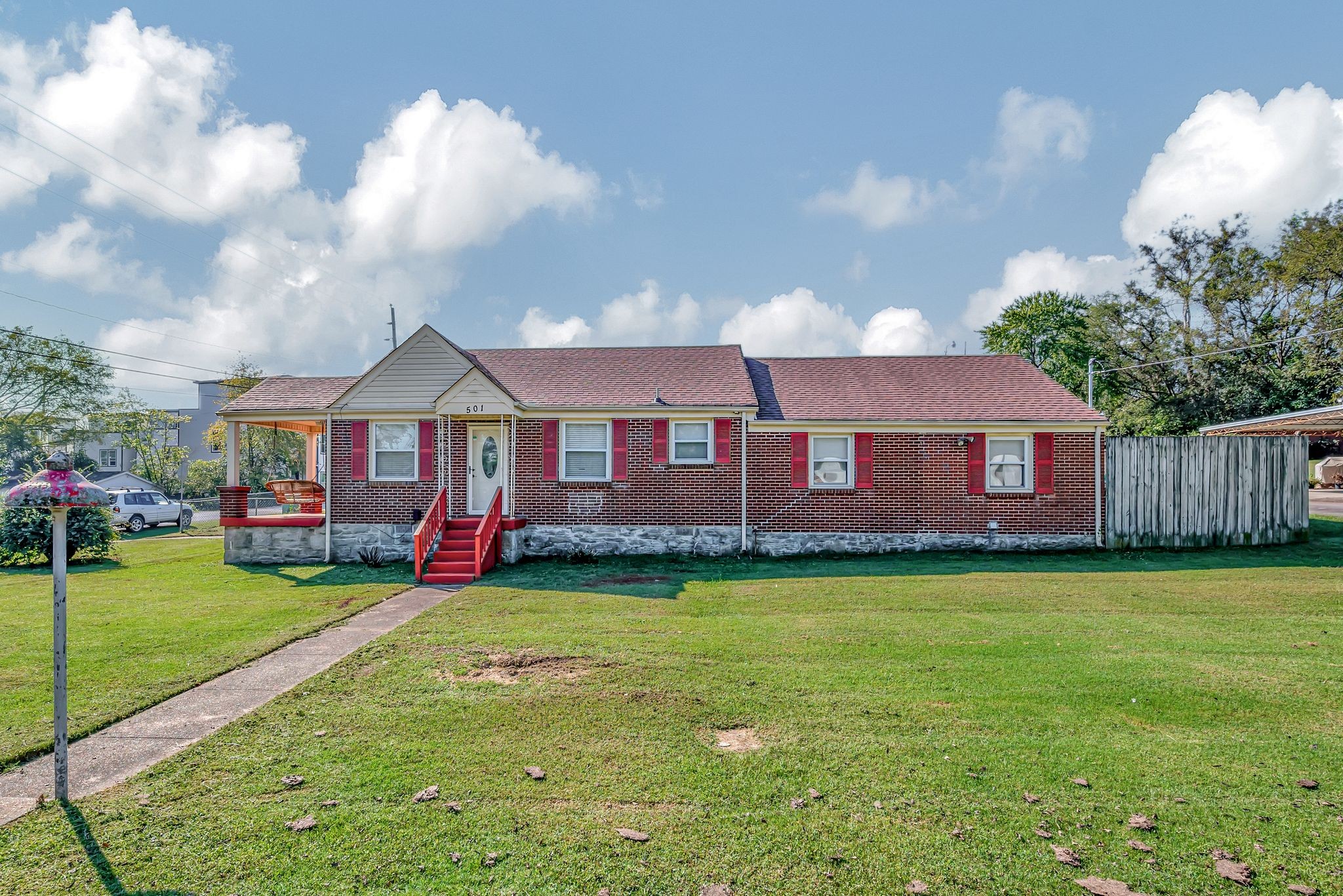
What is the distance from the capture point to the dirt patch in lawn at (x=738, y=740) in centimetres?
458

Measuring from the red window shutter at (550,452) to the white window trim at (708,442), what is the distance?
2.51 meters

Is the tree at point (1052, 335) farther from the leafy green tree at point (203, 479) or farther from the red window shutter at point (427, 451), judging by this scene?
the leafy green tree at point (203, 479)

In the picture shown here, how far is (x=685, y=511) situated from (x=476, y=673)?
341 inches

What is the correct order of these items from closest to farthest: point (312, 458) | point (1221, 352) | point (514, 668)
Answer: point (514, 668)
point (312, 458)
point (1221, 352)

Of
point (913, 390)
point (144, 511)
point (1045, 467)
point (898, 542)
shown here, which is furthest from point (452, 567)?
point (144, 511)

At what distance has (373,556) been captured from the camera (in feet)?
46.2

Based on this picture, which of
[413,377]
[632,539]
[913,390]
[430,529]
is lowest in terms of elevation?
[632,539]

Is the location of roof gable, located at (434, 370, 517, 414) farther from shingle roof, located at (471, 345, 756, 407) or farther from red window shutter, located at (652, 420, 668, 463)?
red window shutter, located at (652, 420, 668, 463)

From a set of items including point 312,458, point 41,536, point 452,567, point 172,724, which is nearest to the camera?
point 172,724

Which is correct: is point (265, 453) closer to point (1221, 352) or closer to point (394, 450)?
point (394, 450)

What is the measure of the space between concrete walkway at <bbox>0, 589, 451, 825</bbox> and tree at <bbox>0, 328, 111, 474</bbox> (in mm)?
40755

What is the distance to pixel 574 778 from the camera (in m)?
4.18

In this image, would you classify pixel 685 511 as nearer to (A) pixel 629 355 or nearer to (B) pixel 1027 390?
(A) pixel 629 355

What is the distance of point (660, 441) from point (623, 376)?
2476 mm
